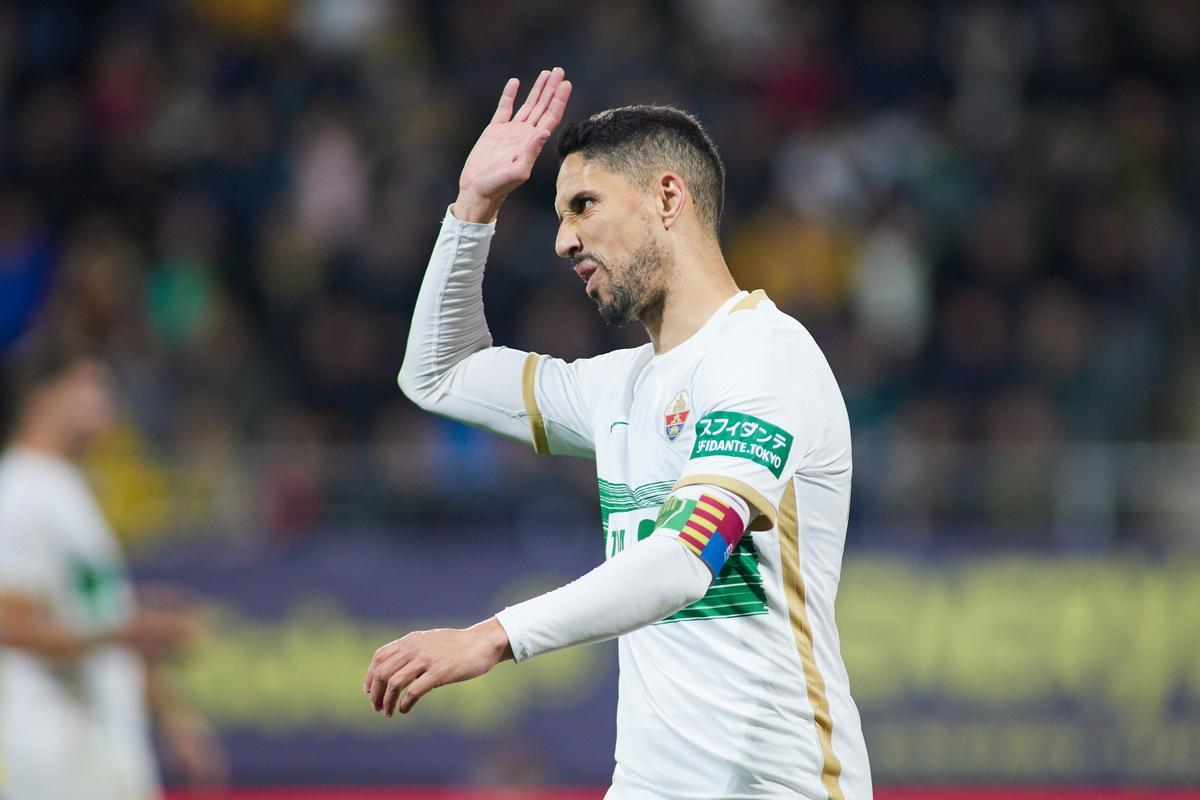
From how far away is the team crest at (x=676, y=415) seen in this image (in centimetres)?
373

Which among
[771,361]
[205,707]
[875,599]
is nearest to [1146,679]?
[875,599]

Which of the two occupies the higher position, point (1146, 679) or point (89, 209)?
point (89, 209)

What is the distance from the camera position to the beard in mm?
3867

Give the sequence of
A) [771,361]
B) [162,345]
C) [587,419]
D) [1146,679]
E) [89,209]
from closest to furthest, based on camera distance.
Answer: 1. [771,361]
2. [587,419]
3. [1146,679]
4. [162,345]
5. [89,209]

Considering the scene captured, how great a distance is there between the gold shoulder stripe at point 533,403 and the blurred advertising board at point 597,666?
566 centimetres

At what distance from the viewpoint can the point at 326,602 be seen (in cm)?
1023

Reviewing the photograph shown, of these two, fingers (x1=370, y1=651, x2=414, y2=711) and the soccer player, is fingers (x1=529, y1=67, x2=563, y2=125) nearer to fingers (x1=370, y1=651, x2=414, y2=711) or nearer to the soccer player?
the soccer player

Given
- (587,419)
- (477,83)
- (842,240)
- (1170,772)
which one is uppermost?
(477,83)

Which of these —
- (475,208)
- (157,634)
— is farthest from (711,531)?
(157,634)

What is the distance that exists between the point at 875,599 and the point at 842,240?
279cm

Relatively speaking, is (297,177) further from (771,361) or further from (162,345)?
(771,361)

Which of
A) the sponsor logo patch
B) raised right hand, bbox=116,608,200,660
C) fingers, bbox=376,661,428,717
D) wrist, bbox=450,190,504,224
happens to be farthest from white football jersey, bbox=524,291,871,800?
raised right hand, bbox=116,608,200,660

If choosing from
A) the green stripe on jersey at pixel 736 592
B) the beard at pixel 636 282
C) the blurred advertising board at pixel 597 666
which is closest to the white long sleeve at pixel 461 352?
the beard at pixel 636 282

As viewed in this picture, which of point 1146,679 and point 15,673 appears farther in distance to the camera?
point 1146,679
